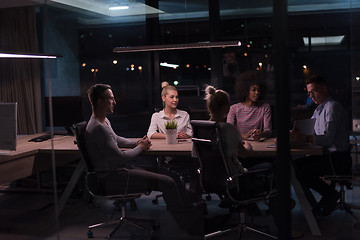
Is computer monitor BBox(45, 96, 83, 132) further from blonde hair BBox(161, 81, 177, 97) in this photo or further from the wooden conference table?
blonde hair BBox(161, 81, 177, 97)

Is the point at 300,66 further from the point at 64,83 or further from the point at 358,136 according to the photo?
the point at 64,83

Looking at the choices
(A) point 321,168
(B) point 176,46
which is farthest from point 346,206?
(B) point 176,46

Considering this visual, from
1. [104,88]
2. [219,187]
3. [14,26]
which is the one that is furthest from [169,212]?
[14,26]

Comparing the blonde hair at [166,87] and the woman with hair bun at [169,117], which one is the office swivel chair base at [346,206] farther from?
the blonde hair at [166,87]

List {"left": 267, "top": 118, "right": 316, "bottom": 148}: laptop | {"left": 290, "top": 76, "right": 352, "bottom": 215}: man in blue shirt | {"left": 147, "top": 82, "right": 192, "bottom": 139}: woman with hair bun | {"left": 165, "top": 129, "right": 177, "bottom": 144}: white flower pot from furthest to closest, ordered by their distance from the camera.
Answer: {"left": 165, "top": 129, "right": 177, "bottom": 144}: white flower pot → {"left": 147, "top": 82, "right": 192, "bottom": 139}: woman with hair bun → {"left": 290, "top": 76, "right": 352, "bottom": 215}: man in blue shirt → {"left": 267, "top": 118, "right": 316, "bottom": 148}: laptop

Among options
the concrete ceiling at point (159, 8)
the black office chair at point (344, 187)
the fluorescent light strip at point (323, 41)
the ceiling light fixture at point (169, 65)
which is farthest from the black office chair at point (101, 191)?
the fluorescent light strip at point (323, 41)

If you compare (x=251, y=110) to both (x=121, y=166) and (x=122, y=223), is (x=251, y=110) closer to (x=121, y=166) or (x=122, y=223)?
(x=121, y=166)

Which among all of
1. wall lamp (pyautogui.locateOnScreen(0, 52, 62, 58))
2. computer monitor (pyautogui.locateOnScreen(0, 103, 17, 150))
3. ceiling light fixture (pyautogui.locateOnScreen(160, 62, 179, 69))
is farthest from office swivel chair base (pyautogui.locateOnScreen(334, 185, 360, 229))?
computer monitor (pyautogui.locateOnScreen(0, 103, 17, 150))

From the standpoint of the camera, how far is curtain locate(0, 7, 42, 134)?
3.53 meters

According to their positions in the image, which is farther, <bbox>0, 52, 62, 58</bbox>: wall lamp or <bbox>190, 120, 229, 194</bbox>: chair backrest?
<bbox>0, 52, 62, 58</bbox>: wall lamp

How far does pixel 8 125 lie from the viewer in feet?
12.5

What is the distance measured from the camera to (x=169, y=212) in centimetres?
358

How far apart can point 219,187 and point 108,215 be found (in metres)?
0.97

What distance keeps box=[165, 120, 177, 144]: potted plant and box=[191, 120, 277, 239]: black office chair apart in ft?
2.02
